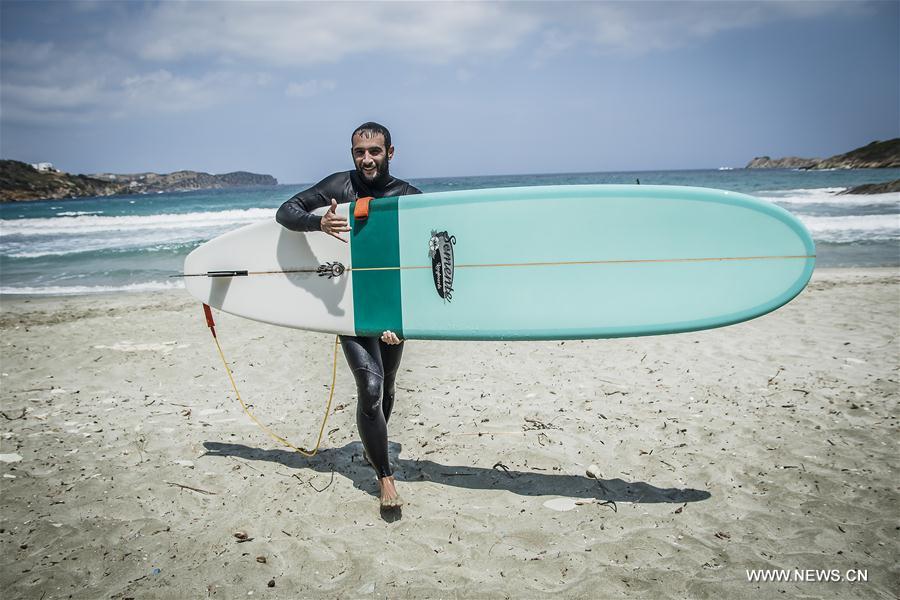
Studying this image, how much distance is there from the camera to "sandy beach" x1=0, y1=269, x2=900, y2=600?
81.2 inches

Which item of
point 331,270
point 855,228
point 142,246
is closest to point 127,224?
point 142,246

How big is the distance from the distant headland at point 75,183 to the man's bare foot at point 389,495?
2341 inches

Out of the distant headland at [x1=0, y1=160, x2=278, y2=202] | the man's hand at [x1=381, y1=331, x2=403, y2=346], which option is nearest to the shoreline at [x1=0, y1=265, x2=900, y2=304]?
the man's hand at [x1=381, y1=331, x2=403, y2=346]

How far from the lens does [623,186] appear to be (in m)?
2.74

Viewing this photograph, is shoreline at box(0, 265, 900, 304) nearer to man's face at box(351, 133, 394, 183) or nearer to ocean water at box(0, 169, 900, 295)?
ocean water at box(0, 169, 900, 295)

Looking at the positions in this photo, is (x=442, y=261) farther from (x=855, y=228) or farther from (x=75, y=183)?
(x=75, y=183)

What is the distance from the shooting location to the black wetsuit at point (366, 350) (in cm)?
235

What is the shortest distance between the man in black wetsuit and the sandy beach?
342 mm

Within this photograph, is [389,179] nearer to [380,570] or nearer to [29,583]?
[380,570]

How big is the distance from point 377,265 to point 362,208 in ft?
1.00

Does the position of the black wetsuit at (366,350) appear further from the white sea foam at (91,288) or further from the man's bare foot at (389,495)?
the white sea foam at (91,288)

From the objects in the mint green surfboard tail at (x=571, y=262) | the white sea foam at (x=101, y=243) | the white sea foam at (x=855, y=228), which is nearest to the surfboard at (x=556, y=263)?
the mint green surfboard tail at (x=571, y=262)

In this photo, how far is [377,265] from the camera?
2.76 metres

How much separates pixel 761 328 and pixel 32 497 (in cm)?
553
